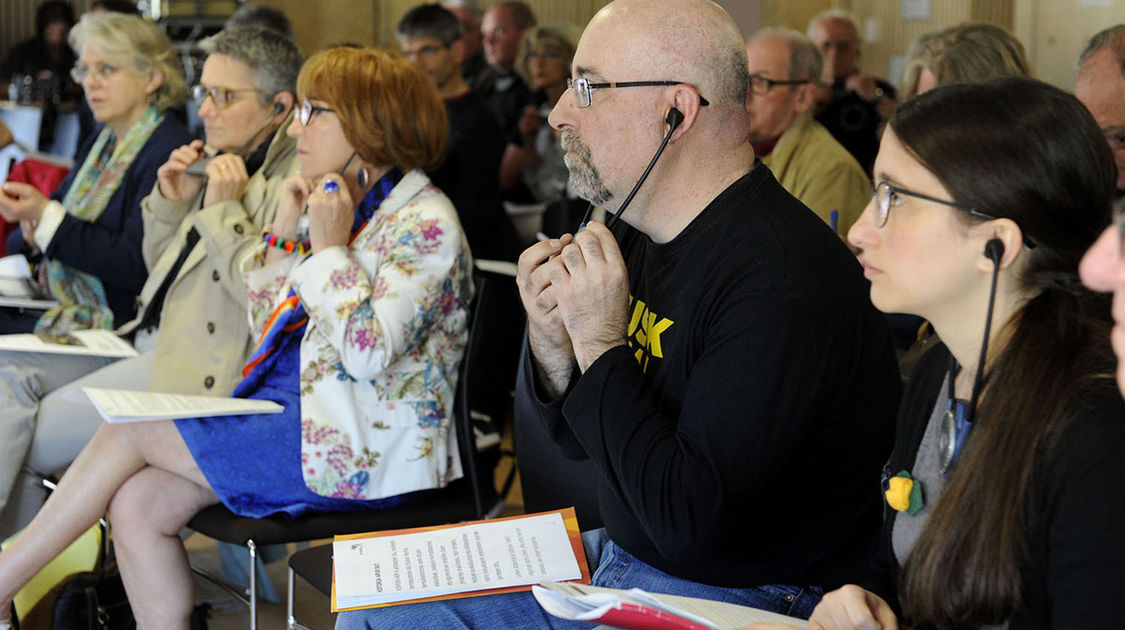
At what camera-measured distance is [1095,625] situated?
104 centimetres

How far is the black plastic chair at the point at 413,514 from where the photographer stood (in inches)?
86.0

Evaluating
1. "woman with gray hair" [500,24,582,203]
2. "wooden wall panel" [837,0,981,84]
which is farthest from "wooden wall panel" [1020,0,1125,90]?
"woman with gray hair" [500,24,582,203]

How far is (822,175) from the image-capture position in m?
3.25

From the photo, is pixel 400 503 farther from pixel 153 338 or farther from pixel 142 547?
pixel 153 338

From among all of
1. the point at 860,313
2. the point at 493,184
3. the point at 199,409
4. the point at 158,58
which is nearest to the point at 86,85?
the point at 158,58

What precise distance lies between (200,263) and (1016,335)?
6.71 feet

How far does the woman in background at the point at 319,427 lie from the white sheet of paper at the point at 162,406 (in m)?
0.03

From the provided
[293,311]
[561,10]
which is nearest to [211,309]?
[293,311]

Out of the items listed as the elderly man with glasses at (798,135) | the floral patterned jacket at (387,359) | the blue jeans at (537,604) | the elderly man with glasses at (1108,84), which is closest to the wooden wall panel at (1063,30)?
A: the elderly man with glasses at (798,135)

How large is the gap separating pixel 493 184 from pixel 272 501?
2.22 meters

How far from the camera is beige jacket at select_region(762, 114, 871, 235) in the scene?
322cm

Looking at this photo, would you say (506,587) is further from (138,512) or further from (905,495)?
(138,512)

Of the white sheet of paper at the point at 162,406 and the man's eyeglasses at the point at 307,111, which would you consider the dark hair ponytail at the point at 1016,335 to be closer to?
the white sheet of paper at the point at 162,406

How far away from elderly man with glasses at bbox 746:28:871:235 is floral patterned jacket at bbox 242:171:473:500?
1.27 m
